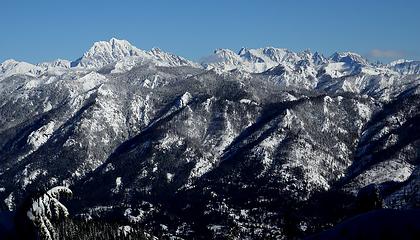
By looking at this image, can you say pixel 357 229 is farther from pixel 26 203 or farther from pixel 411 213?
pixel 26 203

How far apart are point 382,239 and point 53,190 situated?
3193 centimetres

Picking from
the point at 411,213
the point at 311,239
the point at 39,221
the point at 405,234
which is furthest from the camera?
the point at 311,239

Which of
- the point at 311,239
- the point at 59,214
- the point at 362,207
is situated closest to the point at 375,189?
the point at 362,207

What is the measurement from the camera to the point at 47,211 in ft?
113

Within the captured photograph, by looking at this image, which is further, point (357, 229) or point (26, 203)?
point (357, 229)

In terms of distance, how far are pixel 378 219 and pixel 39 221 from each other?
116 ft

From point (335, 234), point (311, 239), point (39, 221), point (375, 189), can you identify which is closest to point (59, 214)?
point (39, 221)

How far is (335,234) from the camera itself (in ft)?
208

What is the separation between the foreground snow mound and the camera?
111 ft

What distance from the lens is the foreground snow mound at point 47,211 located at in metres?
33.8

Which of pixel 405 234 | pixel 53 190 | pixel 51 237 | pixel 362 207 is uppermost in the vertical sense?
pixel 362 207

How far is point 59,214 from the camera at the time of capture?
114ft

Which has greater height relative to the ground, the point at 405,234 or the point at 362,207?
the point at 362,207

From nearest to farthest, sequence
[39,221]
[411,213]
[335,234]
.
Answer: [39,221] → [411,213] → [335,234]
